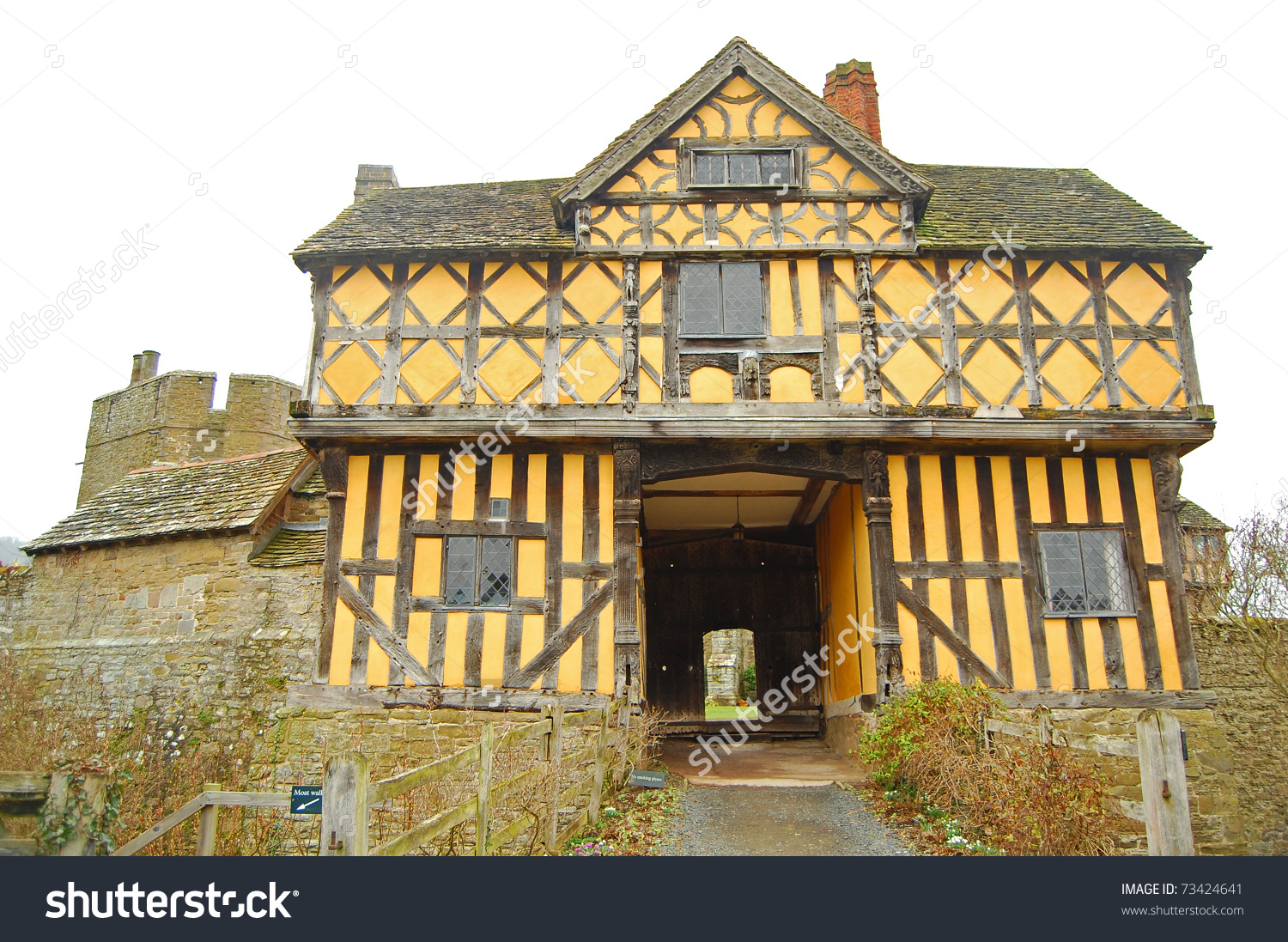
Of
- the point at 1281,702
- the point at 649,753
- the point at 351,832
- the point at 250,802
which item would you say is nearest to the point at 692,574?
the point at 649,753

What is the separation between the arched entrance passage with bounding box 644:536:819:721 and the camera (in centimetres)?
1691

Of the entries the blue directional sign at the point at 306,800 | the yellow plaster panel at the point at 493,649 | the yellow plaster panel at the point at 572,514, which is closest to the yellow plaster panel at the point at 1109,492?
the yellow plaster panel at the point at 572,514

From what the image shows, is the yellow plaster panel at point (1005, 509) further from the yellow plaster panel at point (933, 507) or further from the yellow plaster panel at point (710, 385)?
the yellow plaster panel at point (710, 385)

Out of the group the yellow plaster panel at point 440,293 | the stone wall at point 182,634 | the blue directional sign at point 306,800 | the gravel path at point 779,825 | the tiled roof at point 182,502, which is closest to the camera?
the blue directional sign at point 306,800

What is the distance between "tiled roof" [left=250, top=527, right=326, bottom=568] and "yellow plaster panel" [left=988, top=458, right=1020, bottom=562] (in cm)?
923

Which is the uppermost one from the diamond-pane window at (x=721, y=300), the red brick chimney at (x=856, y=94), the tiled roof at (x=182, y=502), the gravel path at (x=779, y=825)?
the red brick chimney at (x=856, y=94)

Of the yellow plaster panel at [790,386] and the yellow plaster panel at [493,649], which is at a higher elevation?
the yellow plaster panel at [790,386]

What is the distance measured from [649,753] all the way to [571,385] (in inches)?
193

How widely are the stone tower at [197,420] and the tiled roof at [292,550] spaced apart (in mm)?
14012

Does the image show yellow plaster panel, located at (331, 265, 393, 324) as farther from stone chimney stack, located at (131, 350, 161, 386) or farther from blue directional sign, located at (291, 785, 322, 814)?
stone chimney stack, located at (131, 350, 161, 386)

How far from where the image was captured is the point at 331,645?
10.6m

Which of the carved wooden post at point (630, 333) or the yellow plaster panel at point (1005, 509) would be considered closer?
the yellow plaster panel at point (1005, 509)

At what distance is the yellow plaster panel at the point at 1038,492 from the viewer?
1091cm

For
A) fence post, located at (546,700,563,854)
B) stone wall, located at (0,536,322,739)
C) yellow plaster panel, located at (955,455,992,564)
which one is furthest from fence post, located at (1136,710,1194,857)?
stone wall, located at (0,536,322,739)
